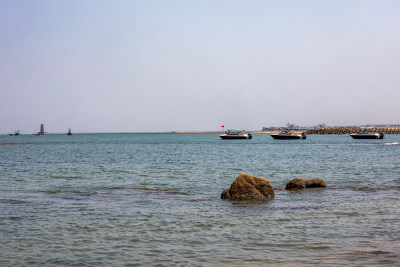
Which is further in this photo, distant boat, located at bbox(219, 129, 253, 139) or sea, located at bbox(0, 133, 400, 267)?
distant boat, located at bbox(219, 129, 253, 139)

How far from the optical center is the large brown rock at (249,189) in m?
21.7

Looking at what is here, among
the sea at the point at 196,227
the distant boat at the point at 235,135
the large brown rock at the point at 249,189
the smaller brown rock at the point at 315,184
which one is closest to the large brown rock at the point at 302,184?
the smaller brown rock at the point at 315,184

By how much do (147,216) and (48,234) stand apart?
4.32m

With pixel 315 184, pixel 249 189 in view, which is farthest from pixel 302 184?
pixel 249 189

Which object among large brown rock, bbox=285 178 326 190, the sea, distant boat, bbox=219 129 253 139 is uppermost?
distant boat, bbox=219 129 253 139

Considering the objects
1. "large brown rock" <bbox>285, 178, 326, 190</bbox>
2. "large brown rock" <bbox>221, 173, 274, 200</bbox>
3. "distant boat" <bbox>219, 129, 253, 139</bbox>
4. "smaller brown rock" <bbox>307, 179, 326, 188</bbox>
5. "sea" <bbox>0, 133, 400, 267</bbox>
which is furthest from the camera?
"distant boat" <bbox>219, 129, 253, 139</bbox>

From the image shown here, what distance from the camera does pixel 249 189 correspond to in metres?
21.9

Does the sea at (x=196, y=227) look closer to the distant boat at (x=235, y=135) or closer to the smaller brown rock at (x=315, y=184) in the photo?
the smaller brown rock at (x=315, y=184)

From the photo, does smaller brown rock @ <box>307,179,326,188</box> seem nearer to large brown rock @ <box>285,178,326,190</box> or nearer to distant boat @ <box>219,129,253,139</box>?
large brown rock @ <box>285,178,326,190</box>

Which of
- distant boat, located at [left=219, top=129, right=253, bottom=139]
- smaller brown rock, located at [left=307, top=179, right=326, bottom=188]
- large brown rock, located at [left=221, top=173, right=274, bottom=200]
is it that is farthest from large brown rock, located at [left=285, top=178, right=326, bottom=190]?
distant boat, located at [left=219, top=129, right=253, bottom=139]

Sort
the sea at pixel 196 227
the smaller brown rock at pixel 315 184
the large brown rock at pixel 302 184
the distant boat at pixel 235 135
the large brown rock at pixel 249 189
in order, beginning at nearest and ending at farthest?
the sea at pixel 196 227 → the large brown rock at pixel 249 189 → the large brown rock at pixel 302 184 → the smaller brown rock at pixel 315 184 → the distant boat at pixel 235 135

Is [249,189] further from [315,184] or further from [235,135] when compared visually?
[235,135]

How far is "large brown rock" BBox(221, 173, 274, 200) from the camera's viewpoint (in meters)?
21.7

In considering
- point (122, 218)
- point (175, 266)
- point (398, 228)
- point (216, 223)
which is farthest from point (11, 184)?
point (398, 228)
